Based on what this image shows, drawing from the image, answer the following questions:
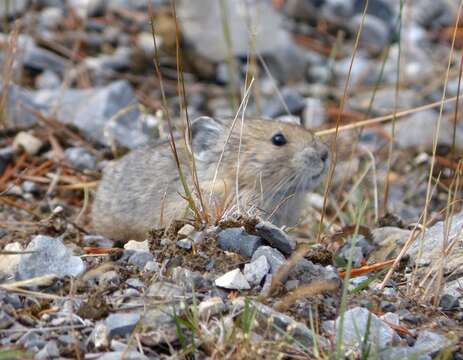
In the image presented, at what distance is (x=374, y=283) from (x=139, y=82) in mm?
6861

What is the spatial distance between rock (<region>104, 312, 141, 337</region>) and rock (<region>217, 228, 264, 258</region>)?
929 mm

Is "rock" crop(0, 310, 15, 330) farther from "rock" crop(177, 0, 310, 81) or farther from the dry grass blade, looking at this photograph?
"rock" crop(177, 0, 310, 81)

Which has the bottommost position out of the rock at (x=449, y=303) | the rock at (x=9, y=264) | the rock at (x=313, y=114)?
the rock at (x=313, y=114)

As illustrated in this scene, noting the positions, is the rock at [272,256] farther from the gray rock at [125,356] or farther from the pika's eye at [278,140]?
the pika's eye at [278,140]

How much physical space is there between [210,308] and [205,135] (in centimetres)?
301

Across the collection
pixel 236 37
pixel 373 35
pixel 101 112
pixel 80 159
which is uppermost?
pixel 373 35

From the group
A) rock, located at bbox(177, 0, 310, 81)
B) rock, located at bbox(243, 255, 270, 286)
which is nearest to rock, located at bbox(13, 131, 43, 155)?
rock, located at bbox(177, 0, 310, 81)

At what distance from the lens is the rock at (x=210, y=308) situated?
443 centimetres

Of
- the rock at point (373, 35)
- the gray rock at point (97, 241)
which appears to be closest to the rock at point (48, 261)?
the gray rock at point (97, 241)

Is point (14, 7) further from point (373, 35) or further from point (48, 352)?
point (48, 352)

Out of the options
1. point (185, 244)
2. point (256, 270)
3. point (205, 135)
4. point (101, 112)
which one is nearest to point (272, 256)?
point (256, 270)

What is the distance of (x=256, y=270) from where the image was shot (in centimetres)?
489

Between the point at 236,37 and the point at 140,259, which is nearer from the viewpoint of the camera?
the point at 140,259

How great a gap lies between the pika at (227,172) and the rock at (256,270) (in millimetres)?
1997
